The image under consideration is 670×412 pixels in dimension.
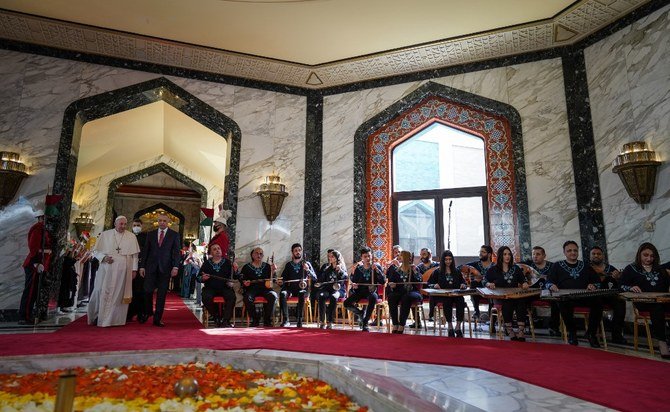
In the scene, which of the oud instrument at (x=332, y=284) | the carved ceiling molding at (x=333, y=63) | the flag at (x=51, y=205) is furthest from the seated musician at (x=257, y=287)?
the carved ceiling molding at (x=333, y=63)

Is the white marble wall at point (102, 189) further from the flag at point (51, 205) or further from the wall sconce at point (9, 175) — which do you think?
the flag at point (51, 205)

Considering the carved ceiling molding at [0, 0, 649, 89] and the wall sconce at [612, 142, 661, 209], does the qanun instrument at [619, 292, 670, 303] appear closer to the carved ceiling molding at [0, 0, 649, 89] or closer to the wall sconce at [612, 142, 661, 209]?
the wall sconce at [612, 142, 661, 209]

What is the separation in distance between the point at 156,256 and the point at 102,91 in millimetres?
3459

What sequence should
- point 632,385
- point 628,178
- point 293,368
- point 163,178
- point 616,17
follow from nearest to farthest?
point 632,385, point 293,368, point 628,178, point 616,17, point 163,178

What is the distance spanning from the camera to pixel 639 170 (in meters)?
5.68

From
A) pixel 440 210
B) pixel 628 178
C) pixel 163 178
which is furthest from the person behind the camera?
pixel 163 178

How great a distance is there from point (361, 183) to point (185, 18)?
4022mm

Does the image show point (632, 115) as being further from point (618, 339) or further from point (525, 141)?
point (618, 339)

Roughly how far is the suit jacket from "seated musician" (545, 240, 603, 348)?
4945mm

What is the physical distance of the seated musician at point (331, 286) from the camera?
6.59 meters

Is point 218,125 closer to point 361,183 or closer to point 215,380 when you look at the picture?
point 361,183

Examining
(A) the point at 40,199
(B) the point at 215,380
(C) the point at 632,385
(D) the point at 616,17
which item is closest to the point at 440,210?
(D) the point at 616,17

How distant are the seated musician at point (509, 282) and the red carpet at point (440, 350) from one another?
0.49 meters

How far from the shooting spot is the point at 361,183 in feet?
26.3
